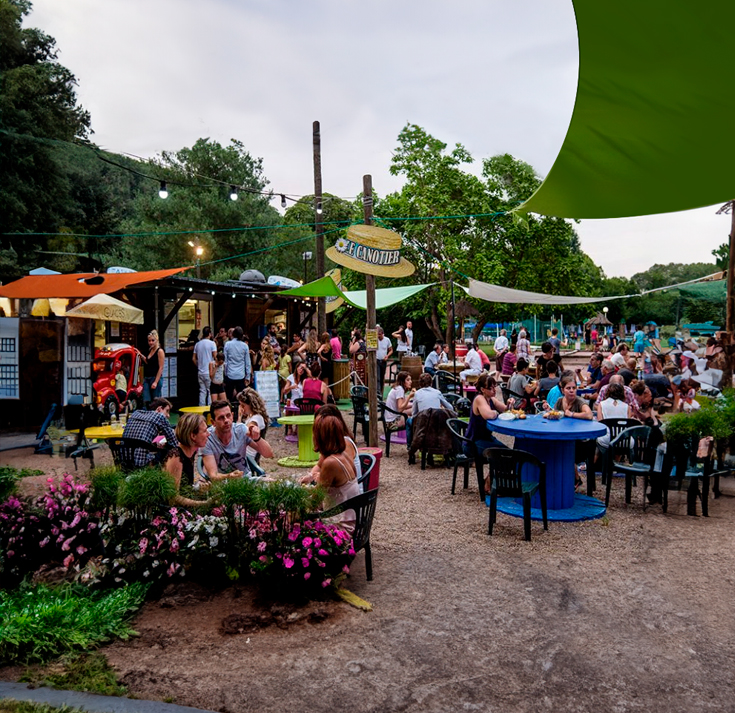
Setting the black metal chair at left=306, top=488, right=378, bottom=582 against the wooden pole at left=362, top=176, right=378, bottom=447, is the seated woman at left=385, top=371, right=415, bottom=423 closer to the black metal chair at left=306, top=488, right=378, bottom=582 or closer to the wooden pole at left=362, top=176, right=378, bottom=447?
the wooden pole at left=362, top=176, right=378, bottom=447

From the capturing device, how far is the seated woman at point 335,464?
4652mm

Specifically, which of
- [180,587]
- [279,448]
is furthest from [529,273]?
[180,587]

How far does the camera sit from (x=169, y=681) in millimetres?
3172

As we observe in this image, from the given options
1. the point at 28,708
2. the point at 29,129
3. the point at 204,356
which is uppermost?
the point at 29,129

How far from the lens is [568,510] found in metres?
6.35

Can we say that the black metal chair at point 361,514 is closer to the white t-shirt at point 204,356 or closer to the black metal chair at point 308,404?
the black metal chair at point 308,404

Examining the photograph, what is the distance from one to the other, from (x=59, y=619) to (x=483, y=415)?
4.30 m

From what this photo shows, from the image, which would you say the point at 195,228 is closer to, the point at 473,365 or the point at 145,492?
the point at 473,365

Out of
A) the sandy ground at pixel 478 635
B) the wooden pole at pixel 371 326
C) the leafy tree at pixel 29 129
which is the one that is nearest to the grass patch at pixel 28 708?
the sandy ground at pixel 478 635

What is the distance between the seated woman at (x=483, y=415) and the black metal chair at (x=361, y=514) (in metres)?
2.25

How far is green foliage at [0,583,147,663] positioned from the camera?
335 centimetres

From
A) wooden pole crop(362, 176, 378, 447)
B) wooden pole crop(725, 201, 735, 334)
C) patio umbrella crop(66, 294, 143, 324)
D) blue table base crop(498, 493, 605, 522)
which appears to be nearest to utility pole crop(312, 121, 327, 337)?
patio umbrella crop(66, 294, 143, 324)

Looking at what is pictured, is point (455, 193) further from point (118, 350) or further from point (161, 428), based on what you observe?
point (161, 428)

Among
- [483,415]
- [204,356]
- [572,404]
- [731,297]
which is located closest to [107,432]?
[483,415]
